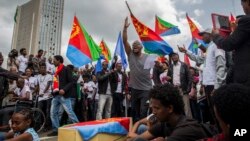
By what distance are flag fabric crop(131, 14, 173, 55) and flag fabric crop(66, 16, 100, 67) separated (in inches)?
98.8

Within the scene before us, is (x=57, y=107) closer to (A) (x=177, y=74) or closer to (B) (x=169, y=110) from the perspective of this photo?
(A) (x=177, y=74)

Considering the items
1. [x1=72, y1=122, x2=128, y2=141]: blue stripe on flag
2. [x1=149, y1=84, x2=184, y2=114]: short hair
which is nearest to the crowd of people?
[x1=149, y1=84, x2=184, y2=114]: short hair

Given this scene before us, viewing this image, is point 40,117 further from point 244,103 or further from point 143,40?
point 244,103

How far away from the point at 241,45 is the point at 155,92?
1169mm

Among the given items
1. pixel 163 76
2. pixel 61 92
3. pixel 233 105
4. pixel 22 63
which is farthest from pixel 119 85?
pixel 233 105

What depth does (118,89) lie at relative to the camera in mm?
10219

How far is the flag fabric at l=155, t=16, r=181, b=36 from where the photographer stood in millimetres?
10406

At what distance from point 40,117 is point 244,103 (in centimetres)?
684

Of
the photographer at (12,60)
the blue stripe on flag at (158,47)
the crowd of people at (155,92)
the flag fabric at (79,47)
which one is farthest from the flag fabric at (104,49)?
the blue stripe on flag at (158,47)

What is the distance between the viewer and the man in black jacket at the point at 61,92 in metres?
7.72

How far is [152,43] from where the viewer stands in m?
7.64

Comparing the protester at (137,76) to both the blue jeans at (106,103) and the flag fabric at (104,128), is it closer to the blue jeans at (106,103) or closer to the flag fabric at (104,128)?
the flag fabric at (104,128)

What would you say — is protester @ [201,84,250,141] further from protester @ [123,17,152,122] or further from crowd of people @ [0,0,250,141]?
protester @ [123,17,152,122]

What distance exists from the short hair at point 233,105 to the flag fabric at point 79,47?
7.69 meters
